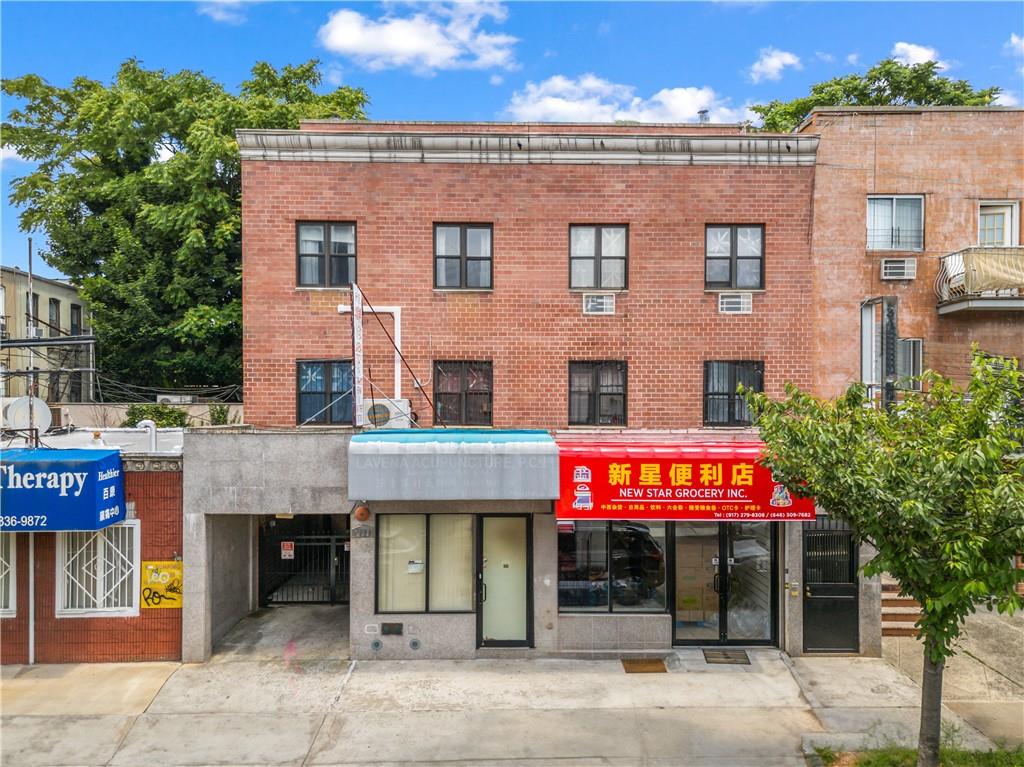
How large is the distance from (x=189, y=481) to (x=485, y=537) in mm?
5274

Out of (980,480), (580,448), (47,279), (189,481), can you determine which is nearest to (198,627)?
(189,481)

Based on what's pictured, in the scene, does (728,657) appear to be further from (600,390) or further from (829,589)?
(600,390)

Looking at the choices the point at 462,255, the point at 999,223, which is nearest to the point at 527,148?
the point at 462,255

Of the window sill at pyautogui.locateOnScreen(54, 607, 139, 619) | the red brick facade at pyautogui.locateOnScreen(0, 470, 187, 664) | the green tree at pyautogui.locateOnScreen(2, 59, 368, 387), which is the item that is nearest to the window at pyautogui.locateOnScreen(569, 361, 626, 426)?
the red brick facade at pyautogui.locateOnScreen(0, 470, 187, 664)

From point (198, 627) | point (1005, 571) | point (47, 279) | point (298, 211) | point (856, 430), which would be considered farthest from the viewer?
point (47, 279)

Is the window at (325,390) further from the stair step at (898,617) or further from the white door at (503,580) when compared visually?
the stair step at (898,617)

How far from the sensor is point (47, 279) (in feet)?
98.7

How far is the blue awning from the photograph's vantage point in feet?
35.4

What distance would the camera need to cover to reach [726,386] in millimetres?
13453

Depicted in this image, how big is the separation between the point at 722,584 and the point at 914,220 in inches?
373

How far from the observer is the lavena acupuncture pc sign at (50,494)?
10414 millimetres

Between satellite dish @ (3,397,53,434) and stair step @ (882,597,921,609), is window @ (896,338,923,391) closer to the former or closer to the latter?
stair step @ (882,597,921,609)

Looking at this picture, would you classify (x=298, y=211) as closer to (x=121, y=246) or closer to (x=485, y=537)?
(x=485, y=537)

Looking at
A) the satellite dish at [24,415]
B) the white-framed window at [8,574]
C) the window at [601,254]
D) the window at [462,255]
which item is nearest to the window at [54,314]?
the satellite dish at [24,415]
